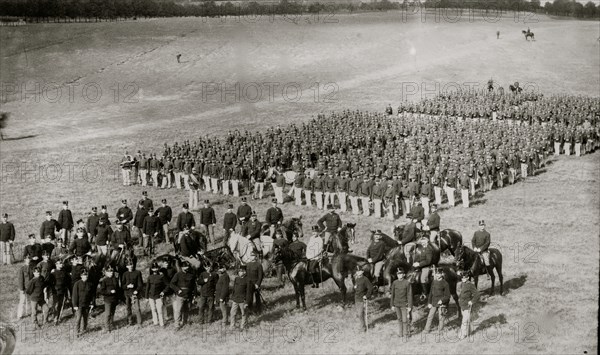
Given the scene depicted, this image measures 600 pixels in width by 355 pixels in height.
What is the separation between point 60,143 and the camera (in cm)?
3866

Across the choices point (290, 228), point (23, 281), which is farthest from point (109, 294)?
point (290, 228)

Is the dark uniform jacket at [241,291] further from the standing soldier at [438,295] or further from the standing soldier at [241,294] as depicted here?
the standing soldier at [438,295]

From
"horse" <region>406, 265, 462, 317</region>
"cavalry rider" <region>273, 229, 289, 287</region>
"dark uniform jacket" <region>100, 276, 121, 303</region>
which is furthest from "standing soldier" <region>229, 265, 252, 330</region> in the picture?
"horse" <region>406, 265, 462, 317</region>

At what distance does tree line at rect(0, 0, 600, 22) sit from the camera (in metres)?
75.9

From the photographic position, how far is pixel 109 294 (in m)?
13.4

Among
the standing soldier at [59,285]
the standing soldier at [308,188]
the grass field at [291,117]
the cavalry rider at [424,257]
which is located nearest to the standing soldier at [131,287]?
the grass field at [291,117]

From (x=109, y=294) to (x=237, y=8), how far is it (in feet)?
236

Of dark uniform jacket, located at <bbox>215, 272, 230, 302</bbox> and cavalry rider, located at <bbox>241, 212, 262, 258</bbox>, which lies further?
cavalry rider, located at <bbox>241, 212, 262, 258</bbox>

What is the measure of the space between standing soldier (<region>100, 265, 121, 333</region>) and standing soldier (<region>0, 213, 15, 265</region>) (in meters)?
5.76

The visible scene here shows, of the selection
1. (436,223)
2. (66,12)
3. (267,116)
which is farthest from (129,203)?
(66,12)

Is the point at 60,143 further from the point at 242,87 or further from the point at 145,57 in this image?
the point at 145,57

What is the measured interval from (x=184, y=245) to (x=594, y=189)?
54.1 feet

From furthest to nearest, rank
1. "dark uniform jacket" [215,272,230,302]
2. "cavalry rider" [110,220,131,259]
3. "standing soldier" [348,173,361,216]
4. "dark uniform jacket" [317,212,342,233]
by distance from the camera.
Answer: "standing soldier" [348,173,361,216] → "dark uniform jacket" [317,212,342,233] → "cavalry rider" [110,220,131,259] → "dark uniform jacket" [215,272,230,302]

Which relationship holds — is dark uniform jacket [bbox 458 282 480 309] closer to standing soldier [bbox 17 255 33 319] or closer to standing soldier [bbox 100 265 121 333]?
standing soldier [bbox 100 265 121 333]
